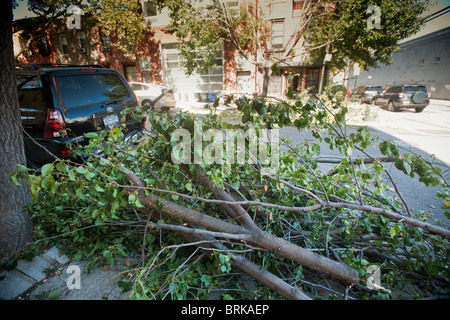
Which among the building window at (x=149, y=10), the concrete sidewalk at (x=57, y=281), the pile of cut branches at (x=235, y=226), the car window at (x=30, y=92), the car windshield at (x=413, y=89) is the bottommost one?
the concrete sidewalk at (x=57, y=281)

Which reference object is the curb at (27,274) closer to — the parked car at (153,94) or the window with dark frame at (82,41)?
the parked car at (153,94)

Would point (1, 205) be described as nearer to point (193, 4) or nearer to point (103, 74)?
point (103, 74)

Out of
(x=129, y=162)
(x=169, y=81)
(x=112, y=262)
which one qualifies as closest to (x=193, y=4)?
(x=169, y=81)

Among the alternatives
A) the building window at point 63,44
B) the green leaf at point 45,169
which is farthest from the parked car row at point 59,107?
the building window at point 63,44

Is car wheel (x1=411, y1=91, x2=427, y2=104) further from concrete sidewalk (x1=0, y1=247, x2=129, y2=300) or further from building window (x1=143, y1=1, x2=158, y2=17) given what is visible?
building window (x1=143, y1=1, x2=158, y2=17)

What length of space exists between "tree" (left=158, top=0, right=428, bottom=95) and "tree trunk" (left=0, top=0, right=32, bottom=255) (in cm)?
1045

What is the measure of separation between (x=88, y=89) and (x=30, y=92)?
2.63 ft

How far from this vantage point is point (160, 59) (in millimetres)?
17297

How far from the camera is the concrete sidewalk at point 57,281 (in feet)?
5.93

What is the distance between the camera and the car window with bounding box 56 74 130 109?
3354 millimetres

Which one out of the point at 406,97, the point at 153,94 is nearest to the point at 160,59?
the point at 153,94

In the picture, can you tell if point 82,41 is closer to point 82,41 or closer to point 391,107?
point 82,41

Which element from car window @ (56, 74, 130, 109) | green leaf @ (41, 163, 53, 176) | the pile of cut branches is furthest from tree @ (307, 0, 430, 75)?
green leaf @ (41, 163, 53, 176)

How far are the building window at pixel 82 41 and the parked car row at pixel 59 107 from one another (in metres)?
19.8
